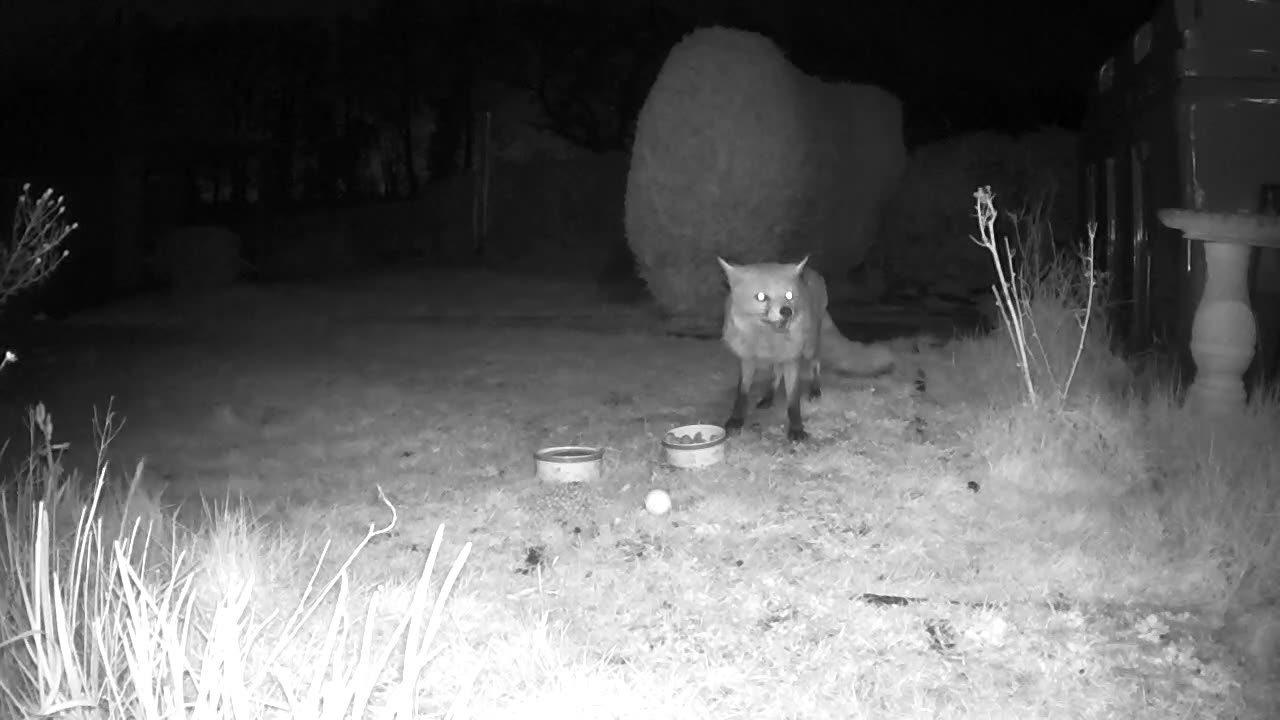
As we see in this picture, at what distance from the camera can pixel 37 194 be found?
38.9ft

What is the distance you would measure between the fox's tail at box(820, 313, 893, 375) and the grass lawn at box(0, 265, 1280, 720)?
145 millimetres

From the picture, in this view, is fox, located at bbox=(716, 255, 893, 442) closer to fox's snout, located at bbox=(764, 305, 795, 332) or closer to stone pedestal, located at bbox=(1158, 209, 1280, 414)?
fox's snout, located at bbox=(764, 305, 795, 332)

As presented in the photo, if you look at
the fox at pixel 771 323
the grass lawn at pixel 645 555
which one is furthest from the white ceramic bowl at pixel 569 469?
the fox at pixel 771 323

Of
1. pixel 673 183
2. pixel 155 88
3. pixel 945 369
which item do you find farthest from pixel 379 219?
pixel 945 369

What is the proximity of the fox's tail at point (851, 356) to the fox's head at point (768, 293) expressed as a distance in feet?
5.64

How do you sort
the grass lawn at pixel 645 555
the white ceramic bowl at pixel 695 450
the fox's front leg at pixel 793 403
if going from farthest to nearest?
1. the fox's front leg at pixel 793 403
2. the white ceramic bowl at pixel 695 450
3. the grass lawn at pixel 645 555

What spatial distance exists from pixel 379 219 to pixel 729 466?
52.6 ft

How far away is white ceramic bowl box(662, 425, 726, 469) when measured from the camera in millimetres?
4859

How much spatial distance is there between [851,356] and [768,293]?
2068 millimetres

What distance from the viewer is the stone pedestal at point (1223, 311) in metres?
4.71

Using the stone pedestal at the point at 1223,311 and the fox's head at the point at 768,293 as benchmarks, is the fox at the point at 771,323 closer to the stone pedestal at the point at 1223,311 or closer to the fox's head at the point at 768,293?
the fox's head at the point at 768,293

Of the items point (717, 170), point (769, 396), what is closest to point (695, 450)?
point (769, 396)

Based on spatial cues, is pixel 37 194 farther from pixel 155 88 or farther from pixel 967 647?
pixel 967 647

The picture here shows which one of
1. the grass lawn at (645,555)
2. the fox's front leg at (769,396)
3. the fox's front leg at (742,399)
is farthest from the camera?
the fox's front leg at (769,396)
